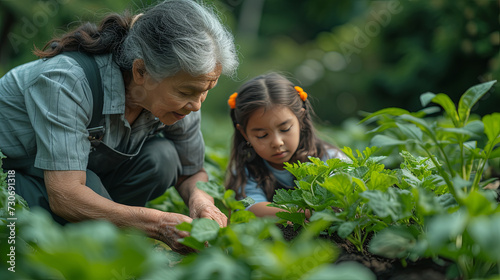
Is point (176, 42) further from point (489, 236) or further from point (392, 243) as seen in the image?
point (489, 236)

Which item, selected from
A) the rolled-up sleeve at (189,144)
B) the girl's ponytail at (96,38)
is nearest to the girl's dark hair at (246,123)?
the rolled-up sleeve at (189,144)

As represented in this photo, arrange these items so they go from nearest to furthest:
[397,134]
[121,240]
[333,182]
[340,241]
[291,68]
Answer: [121,240] < [333,182] < [340,241] < [397,134] < [291,68]

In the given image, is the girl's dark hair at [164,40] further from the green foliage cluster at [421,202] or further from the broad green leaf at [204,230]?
the broad green leaf at [204,230]

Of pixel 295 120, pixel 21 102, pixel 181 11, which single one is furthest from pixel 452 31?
pixel 21 102

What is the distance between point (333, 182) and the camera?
148 cm

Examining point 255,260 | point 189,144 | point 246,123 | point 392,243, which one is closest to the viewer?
point 255,260

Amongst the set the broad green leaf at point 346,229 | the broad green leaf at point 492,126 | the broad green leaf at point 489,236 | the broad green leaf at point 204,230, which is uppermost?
the broad green leaf at point 492,126

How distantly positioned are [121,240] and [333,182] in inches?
27.6

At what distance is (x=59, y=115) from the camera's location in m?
1.87

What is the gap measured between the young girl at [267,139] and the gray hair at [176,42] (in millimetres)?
523

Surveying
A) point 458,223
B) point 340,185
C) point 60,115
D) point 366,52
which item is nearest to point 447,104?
point 340,185

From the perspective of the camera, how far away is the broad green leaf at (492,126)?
4.70 feet

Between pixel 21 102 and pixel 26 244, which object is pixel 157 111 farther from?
pixel 26 244

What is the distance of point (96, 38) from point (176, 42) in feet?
1.42
